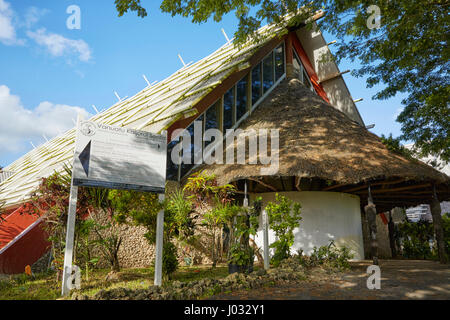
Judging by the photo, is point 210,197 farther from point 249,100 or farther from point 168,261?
point 249,100

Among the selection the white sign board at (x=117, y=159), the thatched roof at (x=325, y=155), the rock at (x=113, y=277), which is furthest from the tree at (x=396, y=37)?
the rock at (x=113, y=277)

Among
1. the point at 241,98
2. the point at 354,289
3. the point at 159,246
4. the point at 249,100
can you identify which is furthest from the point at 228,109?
the point at 354,289

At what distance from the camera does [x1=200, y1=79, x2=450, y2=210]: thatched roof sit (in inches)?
309

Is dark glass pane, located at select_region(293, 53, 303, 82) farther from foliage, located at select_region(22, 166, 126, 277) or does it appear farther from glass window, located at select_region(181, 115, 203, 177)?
foliage, located at select_region(22, 166, 126, 277)

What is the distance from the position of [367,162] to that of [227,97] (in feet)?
16.9

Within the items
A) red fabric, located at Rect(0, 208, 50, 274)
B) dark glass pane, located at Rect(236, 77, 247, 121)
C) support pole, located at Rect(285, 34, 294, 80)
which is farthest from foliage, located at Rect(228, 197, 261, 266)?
support pole, located at Rect(285, 34, 294, 80)

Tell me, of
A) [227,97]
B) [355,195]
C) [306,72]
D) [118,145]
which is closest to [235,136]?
[227,97]

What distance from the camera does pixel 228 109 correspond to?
1118 centimetres

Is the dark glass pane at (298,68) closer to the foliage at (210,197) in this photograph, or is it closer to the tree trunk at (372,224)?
the foliage at (210,197)

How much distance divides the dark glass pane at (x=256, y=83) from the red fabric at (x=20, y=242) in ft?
27.0

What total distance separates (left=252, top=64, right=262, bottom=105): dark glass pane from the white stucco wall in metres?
4.05

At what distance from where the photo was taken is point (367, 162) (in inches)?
320

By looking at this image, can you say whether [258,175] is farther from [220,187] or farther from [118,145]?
[118,145]

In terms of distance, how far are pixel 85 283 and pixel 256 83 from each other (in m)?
9.23
